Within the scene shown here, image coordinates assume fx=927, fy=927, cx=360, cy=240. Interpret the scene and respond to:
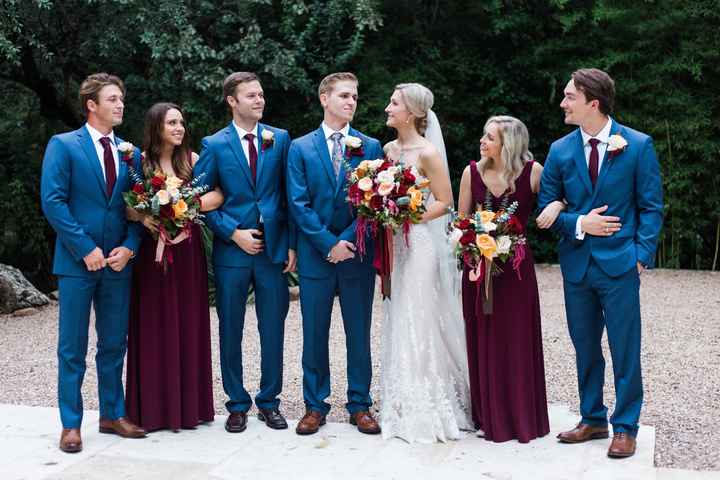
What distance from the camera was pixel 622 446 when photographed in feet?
16.8

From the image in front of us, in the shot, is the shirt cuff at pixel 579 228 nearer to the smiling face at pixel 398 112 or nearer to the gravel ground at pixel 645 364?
the smiling face at pixel 398 112

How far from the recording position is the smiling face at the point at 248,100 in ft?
18.6

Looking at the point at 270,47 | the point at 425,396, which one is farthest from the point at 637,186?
the point at 270,47

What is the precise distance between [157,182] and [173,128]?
451 mm

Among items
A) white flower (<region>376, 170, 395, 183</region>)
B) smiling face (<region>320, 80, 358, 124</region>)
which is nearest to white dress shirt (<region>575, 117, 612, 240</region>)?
white flower (<region>376, 170, 395, 183</region>)

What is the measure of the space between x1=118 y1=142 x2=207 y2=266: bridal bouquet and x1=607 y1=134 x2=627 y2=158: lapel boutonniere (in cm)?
236

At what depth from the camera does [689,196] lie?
42.8ft

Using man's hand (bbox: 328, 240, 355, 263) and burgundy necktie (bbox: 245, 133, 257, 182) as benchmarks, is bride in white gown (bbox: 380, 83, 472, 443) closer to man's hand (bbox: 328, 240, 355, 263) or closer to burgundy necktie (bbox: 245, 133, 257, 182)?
man's hand (bbox: 328, 240, 355, 263)

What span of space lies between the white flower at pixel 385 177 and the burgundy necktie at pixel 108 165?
5.14ft

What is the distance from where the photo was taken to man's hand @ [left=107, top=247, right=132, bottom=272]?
5362 mm

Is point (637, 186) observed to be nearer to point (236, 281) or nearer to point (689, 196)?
point (236, 281)

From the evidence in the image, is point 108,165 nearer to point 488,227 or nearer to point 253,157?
point 253,157

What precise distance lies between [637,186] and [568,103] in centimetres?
60

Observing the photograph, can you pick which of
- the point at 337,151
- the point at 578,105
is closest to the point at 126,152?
the point at 337,151
